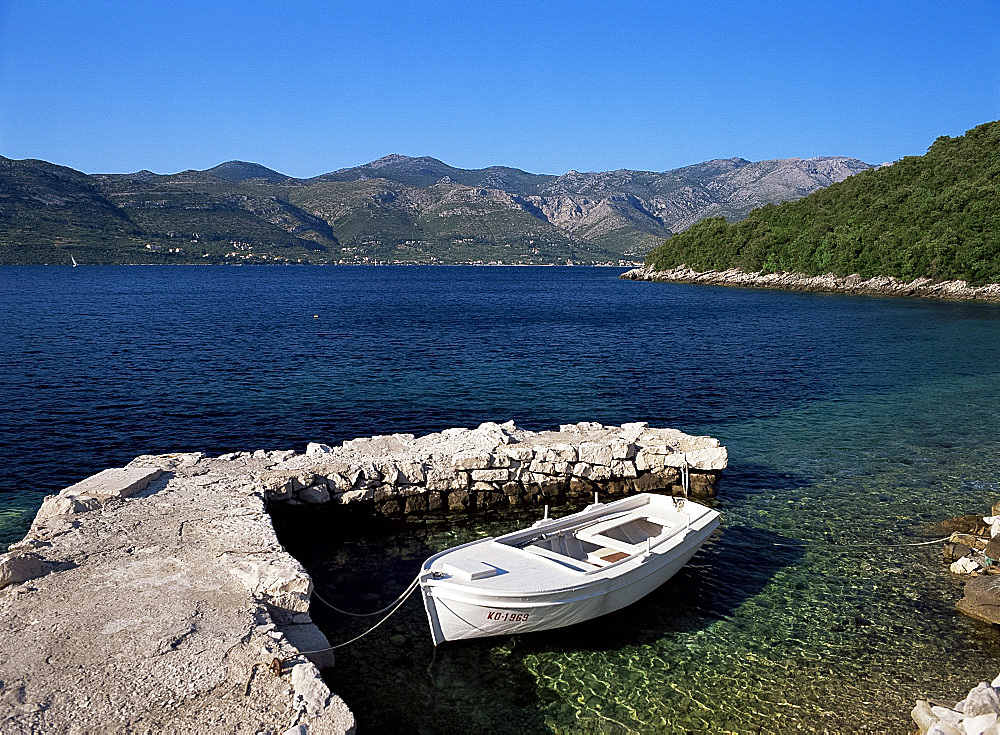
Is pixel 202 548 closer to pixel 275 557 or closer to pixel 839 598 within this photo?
pixel 275 557

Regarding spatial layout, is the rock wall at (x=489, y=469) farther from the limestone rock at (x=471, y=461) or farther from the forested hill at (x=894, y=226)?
the forested hill at (x=894, y=226)

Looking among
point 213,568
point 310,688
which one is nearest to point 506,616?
point 310,688

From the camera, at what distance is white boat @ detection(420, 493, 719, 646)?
11336 mm

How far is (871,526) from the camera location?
17.1 m

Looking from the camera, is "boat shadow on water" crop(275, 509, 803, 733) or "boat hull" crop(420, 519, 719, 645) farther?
"boat hull" crop(420, 519, 719, 645)

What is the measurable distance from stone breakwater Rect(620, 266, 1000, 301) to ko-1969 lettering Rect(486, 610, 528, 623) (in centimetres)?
8891

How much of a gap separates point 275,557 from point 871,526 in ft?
46.5

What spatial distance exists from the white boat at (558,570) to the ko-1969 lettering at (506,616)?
2 centimetres

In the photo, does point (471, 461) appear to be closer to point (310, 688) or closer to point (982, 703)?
point (310, 688)

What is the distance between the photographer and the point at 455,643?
11.8 metres

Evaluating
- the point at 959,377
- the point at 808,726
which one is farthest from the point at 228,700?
the point at 959,377

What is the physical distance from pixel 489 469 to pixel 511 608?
723 cm

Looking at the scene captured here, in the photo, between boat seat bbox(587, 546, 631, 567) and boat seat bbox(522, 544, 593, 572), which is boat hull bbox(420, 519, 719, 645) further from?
boat seat bbox(587, 546, 631, 567)

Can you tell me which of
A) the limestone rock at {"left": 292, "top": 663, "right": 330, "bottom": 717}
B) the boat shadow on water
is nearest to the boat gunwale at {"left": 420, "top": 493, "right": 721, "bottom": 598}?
the boat shadow on water
